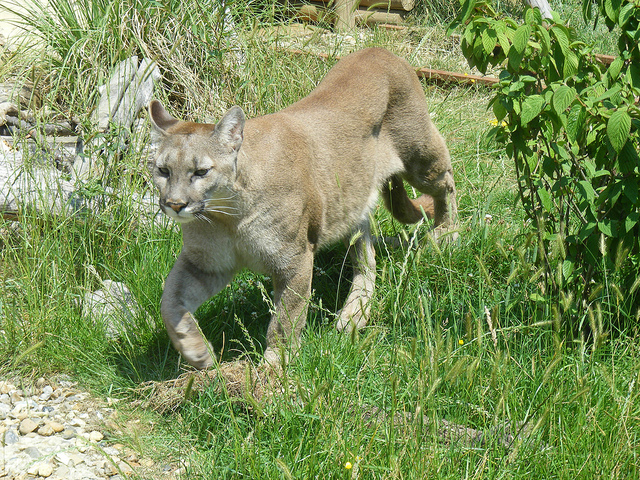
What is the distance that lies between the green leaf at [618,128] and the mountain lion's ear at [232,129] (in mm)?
1611

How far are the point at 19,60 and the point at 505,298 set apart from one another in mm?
4088

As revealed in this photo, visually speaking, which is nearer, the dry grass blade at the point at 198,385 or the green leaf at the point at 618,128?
the green leaf at the point at 618,128

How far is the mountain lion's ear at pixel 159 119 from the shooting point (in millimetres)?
3492

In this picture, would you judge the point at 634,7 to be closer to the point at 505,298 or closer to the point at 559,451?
the point at 505,298

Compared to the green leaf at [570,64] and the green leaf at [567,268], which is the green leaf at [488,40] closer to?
the green leaf at [570,64]

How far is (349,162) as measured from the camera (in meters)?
4.26

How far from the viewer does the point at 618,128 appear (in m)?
2.60

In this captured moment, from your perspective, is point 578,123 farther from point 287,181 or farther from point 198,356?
point 198,356

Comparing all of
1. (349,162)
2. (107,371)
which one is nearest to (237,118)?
(349,162)

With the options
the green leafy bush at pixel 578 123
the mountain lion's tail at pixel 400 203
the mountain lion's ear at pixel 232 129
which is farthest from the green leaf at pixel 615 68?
the mountain lion's tail at pixel 400 203

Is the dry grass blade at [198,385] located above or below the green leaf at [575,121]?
below

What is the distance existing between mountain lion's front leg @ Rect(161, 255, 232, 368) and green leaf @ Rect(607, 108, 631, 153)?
71.4 inches

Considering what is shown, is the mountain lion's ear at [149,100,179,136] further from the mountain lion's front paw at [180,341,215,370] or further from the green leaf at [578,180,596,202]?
the green leaf at [578,180,596,202]

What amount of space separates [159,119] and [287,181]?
70cm
